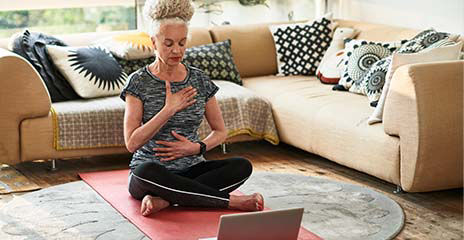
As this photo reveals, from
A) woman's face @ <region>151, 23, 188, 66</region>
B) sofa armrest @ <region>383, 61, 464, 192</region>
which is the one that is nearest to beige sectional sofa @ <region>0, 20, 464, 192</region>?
sofa armrest @ <region>383, 61, 464, 192</region>

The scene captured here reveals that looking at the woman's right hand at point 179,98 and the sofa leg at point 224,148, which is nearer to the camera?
the woman's right hand at point 179,98

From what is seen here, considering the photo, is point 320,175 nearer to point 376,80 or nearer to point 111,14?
point 376,80

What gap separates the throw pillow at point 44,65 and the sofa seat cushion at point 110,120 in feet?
0.29

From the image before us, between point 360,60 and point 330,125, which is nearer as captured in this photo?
point 330,125

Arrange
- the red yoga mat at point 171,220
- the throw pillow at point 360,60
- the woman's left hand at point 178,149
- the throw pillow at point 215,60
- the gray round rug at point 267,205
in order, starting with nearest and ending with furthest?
the red yoga mat at point 171,220, the gray round rug at point 267,205, the woman's left hand at point 178,149, the throw pillow at point 360,60, the throw pillow at point 215,60

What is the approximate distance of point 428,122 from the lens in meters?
4.16

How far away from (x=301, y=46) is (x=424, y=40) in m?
1.19

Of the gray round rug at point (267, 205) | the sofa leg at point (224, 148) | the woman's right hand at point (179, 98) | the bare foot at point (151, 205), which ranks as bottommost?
the sofa leg at point (224, 148)

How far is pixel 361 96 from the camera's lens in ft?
17.0

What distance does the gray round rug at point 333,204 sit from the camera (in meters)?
3.76

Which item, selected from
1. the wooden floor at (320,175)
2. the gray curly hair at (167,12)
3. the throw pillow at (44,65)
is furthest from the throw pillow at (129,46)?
the gray curly hair at (167,12)

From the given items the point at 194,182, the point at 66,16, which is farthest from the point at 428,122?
the point at 66,16

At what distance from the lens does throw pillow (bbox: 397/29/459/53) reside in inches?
193

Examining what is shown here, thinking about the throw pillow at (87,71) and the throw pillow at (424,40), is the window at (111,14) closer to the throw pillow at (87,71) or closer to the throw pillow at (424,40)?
the throw pillow at (87,71)
